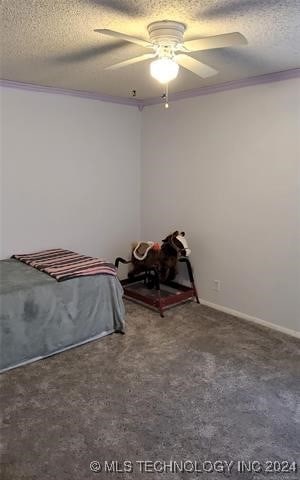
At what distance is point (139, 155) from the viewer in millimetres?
4715

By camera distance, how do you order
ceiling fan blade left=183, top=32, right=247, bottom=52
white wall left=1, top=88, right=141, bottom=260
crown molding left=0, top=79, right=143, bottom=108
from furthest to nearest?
white wall left=1, top=88, right=141, bottom=260
crown molding left=0, top=79, right=143, bottom=108
ceiling fan blade left=183, top=32, right=247, bottom=52

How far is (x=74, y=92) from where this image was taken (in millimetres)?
3947

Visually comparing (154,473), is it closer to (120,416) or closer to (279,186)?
(120,416)

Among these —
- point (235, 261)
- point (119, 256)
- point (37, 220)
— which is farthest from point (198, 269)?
point (37, 220)

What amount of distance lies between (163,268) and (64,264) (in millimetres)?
1142

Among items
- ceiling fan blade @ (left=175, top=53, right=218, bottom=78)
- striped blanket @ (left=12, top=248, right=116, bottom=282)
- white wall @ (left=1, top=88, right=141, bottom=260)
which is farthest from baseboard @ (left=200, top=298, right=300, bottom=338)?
ceiling fan blade @ (left=175, top=53, right=218, bottom=78)

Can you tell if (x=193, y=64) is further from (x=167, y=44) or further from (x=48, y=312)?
(x=48, y=312)

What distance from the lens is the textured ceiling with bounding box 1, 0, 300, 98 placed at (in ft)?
6.10

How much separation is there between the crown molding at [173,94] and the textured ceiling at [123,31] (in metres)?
0.11

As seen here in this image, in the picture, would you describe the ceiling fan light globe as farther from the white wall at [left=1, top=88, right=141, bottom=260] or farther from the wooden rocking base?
the wooden rocking base

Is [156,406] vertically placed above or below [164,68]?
below

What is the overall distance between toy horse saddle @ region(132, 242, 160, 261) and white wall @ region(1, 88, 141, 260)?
54cm

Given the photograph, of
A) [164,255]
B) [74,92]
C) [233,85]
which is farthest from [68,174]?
[233,85]

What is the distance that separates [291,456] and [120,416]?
3.31 ft
